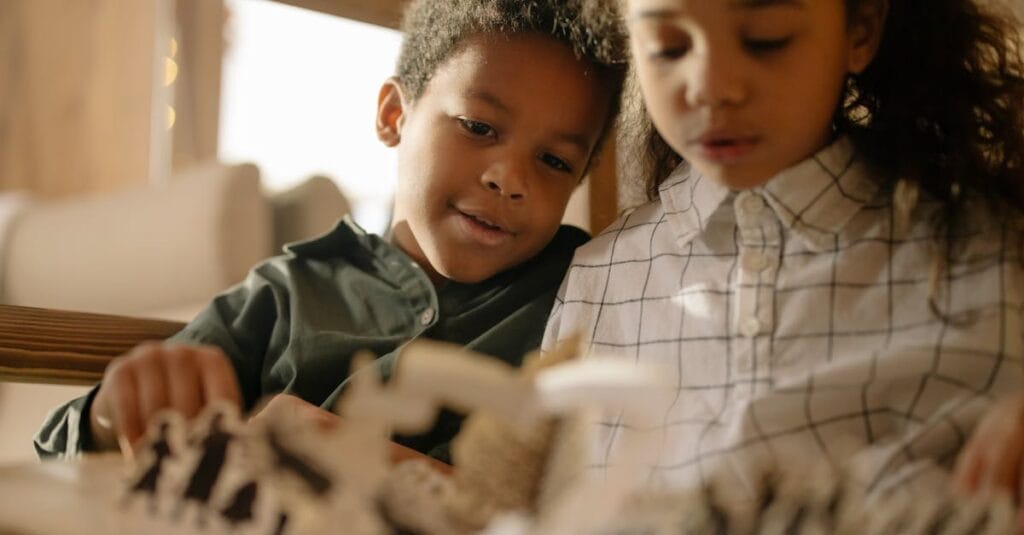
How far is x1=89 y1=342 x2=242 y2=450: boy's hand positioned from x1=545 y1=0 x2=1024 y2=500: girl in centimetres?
24

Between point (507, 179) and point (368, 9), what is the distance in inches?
22.7

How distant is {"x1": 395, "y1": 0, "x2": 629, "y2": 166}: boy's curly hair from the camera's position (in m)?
0.92

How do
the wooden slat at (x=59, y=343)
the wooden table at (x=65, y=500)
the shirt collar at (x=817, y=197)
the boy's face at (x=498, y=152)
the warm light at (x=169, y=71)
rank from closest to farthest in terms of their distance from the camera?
the wooden table at (x=65, y=500), the shirt collar at (x=817, y=197), the wooden slat at (x=59, y=343), the boy's face at (x=498, y=152), the warm light at (x=169, y=71)

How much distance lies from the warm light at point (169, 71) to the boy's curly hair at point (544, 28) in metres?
1.93

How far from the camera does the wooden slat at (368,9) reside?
4.41 ft

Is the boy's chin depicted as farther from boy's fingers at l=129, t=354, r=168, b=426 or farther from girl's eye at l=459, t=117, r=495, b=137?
boy's fingers at l=129, t=354, r=168, b=426

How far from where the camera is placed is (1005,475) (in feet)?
1.58

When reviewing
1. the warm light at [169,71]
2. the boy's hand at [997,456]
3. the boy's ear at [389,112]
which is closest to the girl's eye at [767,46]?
the boy's hand at [997,456]

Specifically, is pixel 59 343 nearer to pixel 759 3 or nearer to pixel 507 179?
pixel 507 179

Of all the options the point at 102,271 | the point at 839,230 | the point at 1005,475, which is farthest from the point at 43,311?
the point at 102,271

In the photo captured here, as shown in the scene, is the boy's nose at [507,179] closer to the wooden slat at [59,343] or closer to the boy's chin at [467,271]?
the boy's chin at [467,271]

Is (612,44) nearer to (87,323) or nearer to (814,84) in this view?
(814,84)

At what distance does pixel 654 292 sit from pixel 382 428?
1.29ft

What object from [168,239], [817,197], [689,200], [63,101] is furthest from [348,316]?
[63,101]
